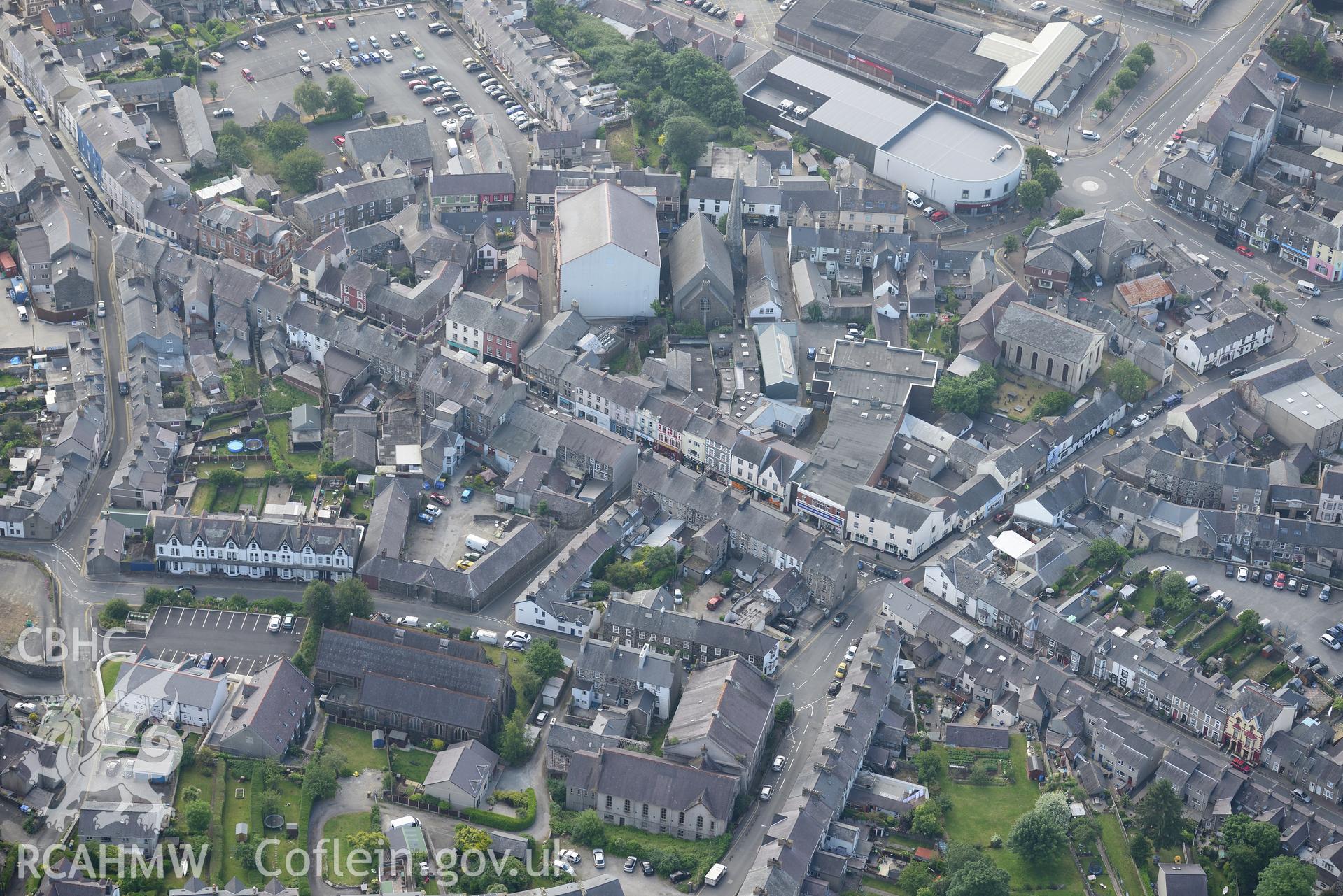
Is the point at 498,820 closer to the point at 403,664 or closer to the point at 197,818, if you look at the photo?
the point at 403,664

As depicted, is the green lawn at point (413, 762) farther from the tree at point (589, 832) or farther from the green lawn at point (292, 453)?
the green lawn at point (292, 453)

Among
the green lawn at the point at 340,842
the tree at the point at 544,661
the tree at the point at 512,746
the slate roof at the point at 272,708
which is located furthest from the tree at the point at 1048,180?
the green lawn at the point at 340,842

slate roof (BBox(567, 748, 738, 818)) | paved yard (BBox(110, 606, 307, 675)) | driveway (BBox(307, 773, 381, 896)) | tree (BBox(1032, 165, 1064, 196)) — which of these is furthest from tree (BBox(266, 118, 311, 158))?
slate roof (BBox(567, 748, 738, 818))

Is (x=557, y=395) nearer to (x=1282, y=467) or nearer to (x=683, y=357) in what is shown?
(x=683, y=357)

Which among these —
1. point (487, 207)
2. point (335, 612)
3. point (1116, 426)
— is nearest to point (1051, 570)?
point (1116, 426)

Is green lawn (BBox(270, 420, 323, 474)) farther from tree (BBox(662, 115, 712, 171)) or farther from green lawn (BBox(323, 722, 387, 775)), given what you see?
tree (BBox(662, 115, 712, 171))
